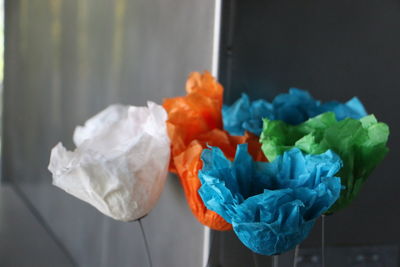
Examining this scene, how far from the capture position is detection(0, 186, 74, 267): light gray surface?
6.70 feet

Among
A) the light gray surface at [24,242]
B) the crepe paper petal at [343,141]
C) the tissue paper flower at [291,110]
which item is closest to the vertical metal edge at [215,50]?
the tissue paper flower at [291,110]

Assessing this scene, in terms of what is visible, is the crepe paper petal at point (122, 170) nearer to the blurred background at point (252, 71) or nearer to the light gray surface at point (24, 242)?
the blurred background at point (252, 71)

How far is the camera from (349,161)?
2.28ft

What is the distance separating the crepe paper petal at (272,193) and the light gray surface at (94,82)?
38 centimetres

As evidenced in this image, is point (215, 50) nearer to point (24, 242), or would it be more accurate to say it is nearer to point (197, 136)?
point (197, 136)

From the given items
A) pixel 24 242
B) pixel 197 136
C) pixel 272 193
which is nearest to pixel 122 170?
pixel 197 136

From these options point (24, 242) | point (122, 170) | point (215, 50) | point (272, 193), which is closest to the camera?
point (272, 193)

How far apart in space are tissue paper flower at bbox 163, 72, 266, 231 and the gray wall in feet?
0.38

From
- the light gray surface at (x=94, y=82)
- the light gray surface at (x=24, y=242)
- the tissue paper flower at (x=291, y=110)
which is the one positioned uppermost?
the tissue paper flower at (x=291, y=110)

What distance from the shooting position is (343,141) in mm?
689

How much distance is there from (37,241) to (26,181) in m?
0.77

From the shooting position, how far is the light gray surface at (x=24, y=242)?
2043 millimetres

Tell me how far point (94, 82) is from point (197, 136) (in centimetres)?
95

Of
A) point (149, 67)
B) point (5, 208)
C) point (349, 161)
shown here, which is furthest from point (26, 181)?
point (349, 161)
